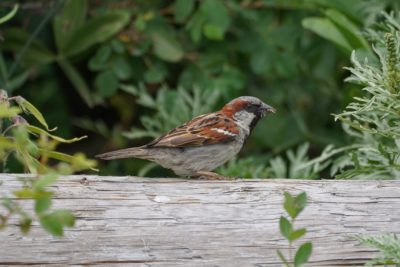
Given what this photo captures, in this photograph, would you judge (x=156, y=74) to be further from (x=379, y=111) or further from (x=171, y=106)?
(x=379, y=111)

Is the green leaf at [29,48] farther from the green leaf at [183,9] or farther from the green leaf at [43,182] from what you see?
the green leaf at [43,182]

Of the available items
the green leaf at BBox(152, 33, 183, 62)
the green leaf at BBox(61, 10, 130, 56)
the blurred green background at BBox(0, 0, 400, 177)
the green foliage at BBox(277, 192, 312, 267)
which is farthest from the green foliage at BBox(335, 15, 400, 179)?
the green leaf at BBox(61, 10, 130, 56)

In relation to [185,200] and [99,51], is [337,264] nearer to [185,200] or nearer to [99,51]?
[185,200]

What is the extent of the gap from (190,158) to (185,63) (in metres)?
1.33

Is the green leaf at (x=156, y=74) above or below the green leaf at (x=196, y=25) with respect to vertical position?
below

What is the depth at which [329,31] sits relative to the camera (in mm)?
3814

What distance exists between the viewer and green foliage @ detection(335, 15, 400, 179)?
279 cm

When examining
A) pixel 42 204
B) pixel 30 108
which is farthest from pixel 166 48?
pixel 42 204

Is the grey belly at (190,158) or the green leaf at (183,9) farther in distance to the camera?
the green leaf at (183,9)

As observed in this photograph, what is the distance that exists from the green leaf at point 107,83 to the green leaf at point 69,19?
0.82ft

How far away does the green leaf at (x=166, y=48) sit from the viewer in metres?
4.32

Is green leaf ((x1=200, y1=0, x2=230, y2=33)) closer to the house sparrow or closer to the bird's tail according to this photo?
the house sparrow

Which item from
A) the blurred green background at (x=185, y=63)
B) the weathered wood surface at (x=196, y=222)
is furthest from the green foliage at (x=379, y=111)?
the blurred green background at (x=185, y=63)

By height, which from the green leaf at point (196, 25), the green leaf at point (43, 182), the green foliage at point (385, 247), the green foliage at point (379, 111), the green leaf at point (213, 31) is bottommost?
the green foliage at point (385, 247)
